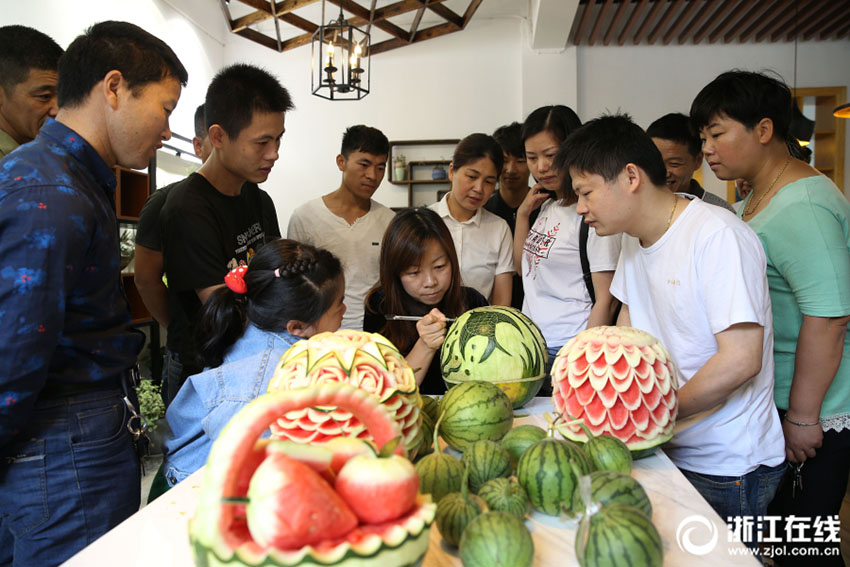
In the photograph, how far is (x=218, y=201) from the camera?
2.29m

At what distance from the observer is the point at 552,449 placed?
967 mm

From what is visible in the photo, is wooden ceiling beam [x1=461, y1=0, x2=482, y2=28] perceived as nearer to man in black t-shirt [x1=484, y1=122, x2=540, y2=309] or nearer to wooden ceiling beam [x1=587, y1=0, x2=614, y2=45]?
wooden ceiling beam [x1=587, y1=0, x2=614, y2=45]

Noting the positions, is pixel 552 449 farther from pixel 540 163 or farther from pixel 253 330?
pixel 540 163

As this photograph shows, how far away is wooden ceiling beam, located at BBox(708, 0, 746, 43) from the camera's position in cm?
635

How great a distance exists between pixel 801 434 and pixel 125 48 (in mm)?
2318

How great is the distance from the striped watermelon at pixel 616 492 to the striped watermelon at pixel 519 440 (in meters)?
0.20

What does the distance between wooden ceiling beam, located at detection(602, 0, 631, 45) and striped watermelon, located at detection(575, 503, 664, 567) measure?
636 cm

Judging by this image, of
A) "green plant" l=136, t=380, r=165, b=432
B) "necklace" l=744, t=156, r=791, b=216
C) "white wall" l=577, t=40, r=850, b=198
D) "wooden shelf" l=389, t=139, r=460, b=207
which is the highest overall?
"white wall" l=577, t=40, r=850, b=198

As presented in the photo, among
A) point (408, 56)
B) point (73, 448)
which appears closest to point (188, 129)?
point (408, 56)

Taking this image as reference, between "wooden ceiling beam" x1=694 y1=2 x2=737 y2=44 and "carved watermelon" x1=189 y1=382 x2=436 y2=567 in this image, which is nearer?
"carved watermelon" x1=189 y1=382 x2=436 y2=567

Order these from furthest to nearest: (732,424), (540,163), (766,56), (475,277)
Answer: (766,56), (475,277), (540,163), (732,424)

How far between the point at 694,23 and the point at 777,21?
3.16ft

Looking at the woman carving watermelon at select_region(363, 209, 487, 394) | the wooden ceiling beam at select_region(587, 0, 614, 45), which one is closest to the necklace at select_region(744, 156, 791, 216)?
the woman carving watermelon at select_region(363, 209, 487, 394)

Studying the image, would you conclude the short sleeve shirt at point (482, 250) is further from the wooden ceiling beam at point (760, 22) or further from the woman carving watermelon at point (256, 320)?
the wooden ceiling beam at point (760, 22)
